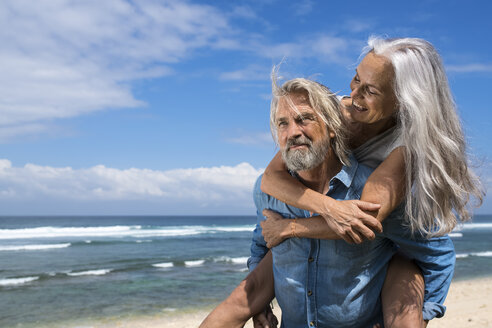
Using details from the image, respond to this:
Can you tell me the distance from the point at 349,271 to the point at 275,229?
0.41 m

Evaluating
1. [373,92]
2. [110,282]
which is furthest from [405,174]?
[110,282]

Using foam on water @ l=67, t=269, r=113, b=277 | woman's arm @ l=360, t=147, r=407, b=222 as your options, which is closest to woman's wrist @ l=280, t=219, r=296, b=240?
woman's arm @ l=360, t=147, r=407, b=222

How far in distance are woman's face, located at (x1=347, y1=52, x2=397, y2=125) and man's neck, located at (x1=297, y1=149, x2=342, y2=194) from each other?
24 cm

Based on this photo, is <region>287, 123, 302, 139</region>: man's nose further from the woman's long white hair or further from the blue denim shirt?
the woman's long white hair

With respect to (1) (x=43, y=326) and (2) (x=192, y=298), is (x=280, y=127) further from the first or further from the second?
(2) (x=192, y=298)

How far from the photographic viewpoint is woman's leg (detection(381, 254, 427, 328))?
213 centimetres

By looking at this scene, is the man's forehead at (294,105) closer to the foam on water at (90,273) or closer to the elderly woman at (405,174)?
the elderly woman at (405,174)

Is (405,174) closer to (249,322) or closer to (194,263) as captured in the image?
(249,322)

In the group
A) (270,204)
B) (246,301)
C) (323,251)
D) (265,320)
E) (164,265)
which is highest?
(270,204)

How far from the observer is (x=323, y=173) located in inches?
94.1

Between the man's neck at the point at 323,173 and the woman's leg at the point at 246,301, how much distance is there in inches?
19.2

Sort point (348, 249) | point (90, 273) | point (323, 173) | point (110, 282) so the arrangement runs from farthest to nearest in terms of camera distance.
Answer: point (90, 273) → point (110, 282) → point (323, 173) → point (348, 249)

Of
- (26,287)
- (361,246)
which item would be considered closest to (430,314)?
(361,246)

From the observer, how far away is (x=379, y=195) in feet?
6.56
